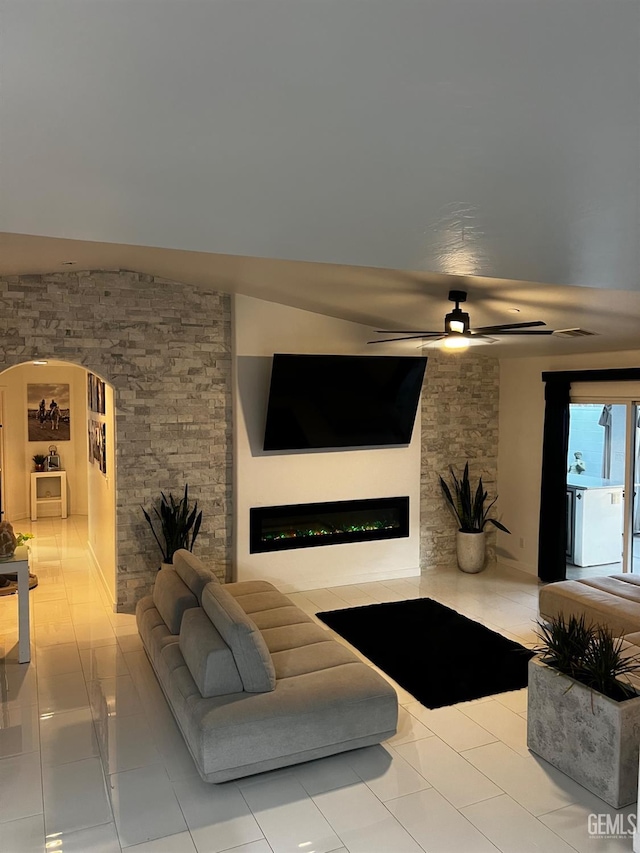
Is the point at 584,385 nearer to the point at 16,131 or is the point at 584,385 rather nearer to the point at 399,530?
the point at 399,530

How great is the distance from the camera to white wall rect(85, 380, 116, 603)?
6.11 m

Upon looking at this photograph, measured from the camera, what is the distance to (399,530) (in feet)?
23.8

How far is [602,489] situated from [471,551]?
1544 millimetres

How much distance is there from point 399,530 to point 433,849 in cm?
440

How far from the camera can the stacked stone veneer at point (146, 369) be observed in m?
5.63

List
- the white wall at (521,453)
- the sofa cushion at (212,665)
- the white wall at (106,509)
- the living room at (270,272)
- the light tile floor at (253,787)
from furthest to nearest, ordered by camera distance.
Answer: the white wall at (521,453) < the white wall at (106,509) < the sofa cushion at (212,665) < the light tile floor at (253,787) < the living room at (270,272)

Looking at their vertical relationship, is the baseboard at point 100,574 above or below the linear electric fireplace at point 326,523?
below

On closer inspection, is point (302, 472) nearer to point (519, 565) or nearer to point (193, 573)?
point (193, 573)

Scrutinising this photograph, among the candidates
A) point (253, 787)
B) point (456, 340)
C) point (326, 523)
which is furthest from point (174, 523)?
point (456, 340)

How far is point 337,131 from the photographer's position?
7.91 feet

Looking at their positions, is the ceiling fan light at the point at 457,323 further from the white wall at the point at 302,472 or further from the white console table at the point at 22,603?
the white console table at the point at 22,603

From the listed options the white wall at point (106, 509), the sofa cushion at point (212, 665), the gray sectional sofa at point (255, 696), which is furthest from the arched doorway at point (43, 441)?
the sofa cushion at point (212, 665)

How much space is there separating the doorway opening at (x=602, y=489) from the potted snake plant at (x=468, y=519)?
0.83m

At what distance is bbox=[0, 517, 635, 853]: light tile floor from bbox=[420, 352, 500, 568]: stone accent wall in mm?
3188
